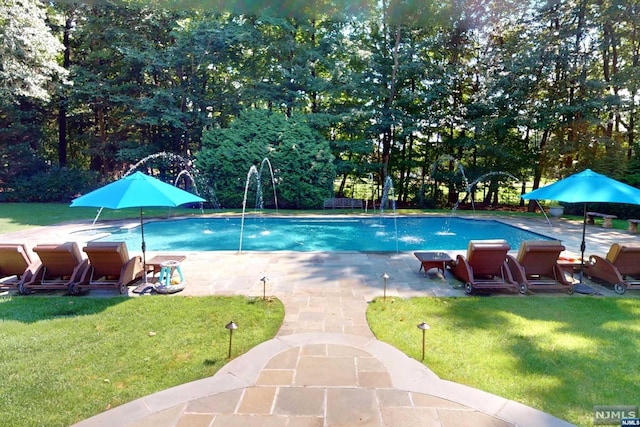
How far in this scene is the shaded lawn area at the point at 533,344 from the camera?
3070 millimetres

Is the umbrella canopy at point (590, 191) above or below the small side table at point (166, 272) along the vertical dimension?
above

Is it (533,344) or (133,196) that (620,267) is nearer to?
(533,344)

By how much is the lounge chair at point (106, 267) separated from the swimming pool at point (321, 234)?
337 cm

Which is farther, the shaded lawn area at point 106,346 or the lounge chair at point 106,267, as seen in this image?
the lounge chair at point 106,267

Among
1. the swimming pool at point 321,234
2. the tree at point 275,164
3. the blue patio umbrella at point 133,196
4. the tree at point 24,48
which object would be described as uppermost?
the tree at point 24,48

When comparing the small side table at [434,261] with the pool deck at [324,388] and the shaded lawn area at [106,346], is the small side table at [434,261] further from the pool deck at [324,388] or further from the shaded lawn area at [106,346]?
the shaded lawn area at [106,346]

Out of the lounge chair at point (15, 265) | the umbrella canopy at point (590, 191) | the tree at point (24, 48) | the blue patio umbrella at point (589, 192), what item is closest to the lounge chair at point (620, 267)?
the blue patio umbrella at point (589, 192)

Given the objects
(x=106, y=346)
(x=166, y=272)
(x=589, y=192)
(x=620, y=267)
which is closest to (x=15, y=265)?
(x=166, y=272)

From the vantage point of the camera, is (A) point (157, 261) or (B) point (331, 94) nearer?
(A) point (157, 261)

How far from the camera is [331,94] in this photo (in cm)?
1850

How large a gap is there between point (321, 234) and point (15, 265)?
7747mm

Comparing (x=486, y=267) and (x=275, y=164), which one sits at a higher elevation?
(x=275, y=164)

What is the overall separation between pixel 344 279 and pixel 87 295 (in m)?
4.16

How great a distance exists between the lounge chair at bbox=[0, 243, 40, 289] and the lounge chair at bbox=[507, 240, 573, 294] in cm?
792
